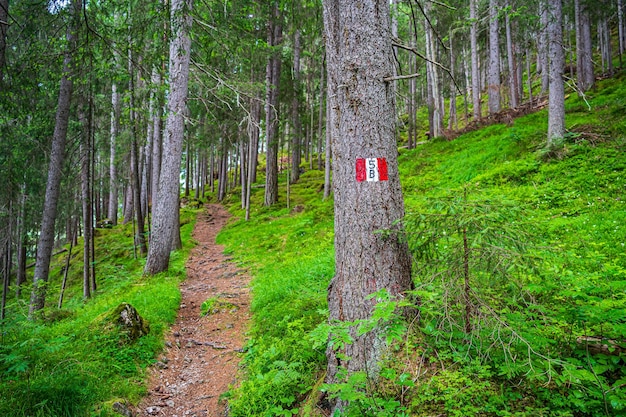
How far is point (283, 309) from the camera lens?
5.44 meters

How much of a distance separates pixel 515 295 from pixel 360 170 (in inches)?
65.1

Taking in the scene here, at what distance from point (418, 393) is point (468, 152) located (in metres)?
11.6

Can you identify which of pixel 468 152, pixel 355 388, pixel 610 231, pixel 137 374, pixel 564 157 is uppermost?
pixel 468 152

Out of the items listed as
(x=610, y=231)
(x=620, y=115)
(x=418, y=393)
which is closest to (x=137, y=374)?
(x=418, y=393)

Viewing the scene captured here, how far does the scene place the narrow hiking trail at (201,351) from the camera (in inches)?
161

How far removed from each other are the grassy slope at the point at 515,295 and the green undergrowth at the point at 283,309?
2 cm

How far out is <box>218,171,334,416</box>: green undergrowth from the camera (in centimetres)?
354

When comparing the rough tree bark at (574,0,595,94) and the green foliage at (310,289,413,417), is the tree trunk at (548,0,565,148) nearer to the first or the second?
the rough tree bark at (574,0,595,94)

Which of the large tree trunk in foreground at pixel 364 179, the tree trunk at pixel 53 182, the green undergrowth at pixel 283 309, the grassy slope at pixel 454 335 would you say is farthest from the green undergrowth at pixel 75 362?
the large tree trunk in foreground at pixel 364 179

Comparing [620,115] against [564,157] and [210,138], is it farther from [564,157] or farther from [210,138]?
[210,138]

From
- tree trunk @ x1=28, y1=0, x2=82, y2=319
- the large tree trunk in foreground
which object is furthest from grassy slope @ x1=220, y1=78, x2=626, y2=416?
tree trunk @ x1=28, y1=0, x2=82, y2=319

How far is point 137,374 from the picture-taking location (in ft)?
14.4

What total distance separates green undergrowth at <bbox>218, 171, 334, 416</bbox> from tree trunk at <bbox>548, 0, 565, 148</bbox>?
6.91 metres

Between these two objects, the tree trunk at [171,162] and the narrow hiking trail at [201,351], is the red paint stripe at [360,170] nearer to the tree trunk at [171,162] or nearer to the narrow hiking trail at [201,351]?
the narrow hiking trail at [201,351]
